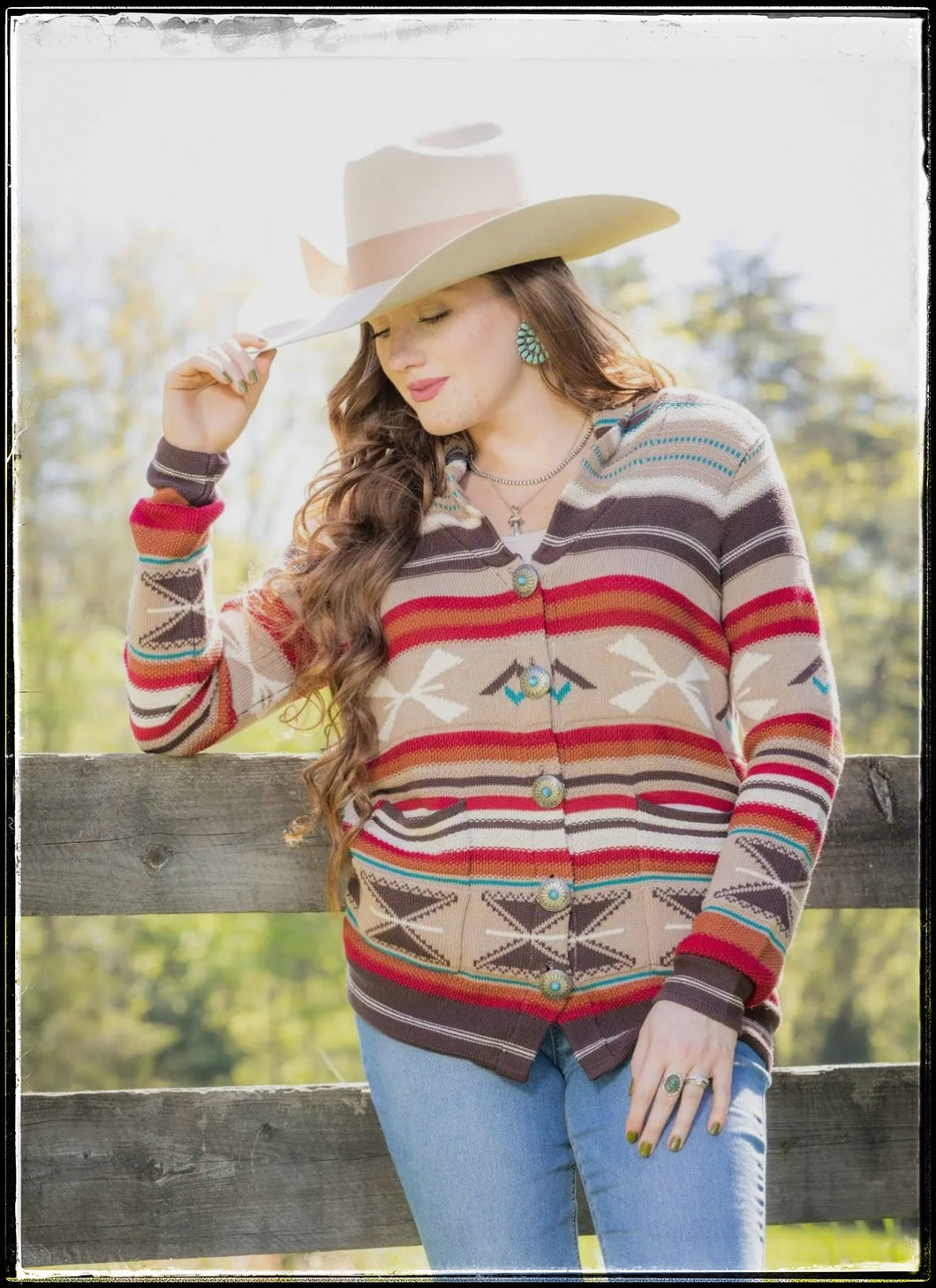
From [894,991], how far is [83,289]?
32.9ft

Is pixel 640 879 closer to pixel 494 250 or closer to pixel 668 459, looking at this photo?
pixel 668 459

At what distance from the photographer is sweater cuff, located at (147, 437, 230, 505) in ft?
7.02

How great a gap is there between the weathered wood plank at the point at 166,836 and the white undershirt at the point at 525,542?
582mm

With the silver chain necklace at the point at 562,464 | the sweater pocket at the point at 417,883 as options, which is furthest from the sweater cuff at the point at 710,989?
the silver chain necklace at the point at 562,464

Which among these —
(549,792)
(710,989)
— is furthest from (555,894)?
(710,989)

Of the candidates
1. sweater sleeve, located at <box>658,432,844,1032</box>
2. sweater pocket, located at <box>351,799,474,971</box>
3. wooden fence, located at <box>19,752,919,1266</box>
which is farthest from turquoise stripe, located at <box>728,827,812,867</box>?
wooden fence, located at <box>19,752,919,1266</box>

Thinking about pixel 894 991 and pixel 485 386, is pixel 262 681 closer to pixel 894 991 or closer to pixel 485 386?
pixel 485 386

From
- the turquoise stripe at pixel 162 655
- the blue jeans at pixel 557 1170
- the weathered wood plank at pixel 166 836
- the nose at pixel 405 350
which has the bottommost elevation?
the blue jeans at pixel 557 1170

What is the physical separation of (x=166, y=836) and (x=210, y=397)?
0.82m

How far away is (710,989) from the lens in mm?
1799

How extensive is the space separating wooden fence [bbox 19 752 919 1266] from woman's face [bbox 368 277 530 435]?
0.71 metres

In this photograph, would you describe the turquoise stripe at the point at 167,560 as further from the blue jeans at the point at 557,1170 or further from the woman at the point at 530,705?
the blue jeans at the point at 557,1170

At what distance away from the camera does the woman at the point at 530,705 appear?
72.4 inches

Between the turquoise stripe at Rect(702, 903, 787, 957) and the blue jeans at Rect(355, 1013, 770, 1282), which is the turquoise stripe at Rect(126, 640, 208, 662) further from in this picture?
the turquoise stripe at Rect(702, 903, 787, 957)
